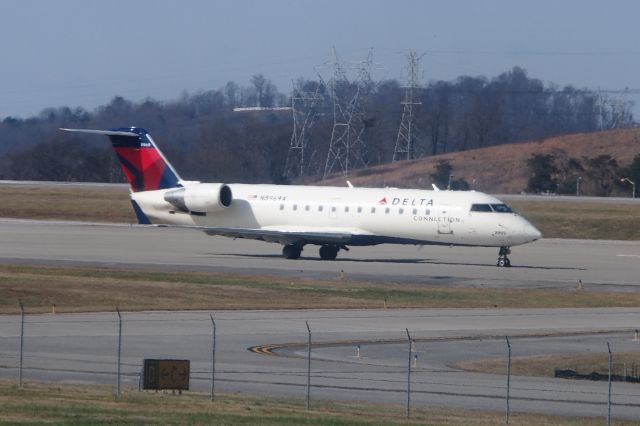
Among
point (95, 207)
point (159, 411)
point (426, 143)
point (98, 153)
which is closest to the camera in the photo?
point (159, 411)

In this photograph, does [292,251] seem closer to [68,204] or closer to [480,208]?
[480,208]

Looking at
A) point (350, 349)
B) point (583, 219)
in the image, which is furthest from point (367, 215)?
point (583, 219)

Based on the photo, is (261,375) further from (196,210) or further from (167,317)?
(196,210)

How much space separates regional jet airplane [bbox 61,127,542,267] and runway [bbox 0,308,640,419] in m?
→ 12.0

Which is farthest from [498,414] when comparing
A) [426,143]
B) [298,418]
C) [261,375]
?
[426,143]

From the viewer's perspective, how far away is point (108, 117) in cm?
11756

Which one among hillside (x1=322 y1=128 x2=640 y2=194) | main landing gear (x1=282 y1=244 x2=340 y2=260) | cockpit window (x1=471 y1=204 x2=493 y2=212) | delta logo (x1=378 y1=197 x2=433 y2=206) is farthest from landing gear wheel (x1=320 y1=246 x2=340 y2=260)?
hillside (x1=322 y1=128 x2=640 y2=194)

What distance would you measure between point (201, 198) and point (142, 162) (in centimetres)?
356

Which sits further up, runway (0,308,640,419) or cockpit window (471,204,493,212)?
cockpit window (471,204,493,212)

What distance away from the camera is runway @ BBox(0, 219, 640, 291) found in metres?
44.3

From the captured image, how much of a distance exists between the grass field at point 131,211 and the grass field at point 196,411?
5376cm

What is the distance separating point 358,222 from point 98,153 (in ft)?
208

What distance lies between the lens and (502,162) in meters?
105

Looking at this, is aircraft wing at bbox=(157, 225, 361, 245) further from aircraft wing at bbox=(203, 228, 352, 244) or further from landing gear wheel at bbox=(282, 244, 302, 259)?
landing gear wheel at bbox=(282, 244, 302, 259)
